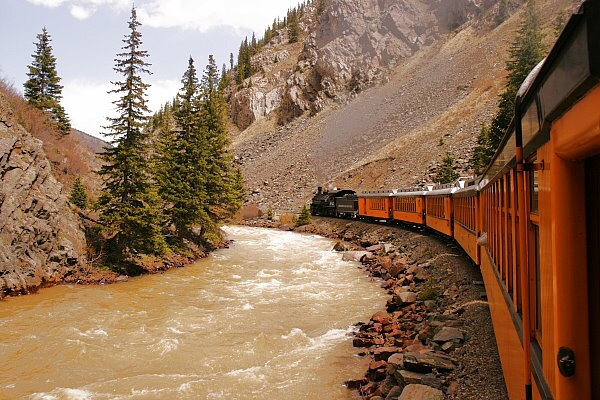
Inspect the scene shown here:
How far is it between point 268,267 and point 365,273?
17.4 ft

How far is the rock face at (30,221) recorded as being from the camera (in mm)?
15250

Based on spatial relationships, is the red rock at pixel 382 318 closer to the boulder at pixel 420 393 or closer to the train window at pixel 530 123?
the boulder at pixel 420 393

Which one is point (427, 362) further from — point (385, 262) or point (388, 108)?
point (388, 108)

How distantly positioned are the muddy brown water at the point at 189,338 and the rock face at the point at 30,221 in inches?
47.7

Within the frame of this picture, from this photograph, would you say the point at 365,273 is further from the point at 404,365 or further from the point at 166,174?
the point at 166,174

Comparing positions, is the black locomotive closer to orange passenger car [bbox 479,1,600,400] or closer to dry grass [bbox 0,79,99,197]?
dry grass [bbox 0,79,99,197]

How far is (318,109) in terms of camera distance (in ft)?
290

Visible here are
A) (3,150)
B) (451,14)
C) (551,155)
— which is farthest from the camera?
(451,14)

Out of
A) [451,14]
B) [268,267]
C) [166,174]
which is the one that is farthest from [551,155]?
[451,14]

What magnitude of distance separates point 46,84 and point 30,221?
107ft

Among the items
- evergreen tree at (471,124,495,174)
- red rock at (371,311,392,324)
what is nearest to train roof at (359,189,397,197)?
evergreen tree at (471,124,495,174)

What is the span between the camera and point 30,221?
16359mm

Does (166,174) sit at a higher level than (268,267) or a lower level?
higher

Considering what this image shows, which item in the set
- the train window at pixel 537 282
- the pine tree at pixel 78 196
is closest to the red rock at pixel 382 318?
the train window at pixel 537 282
